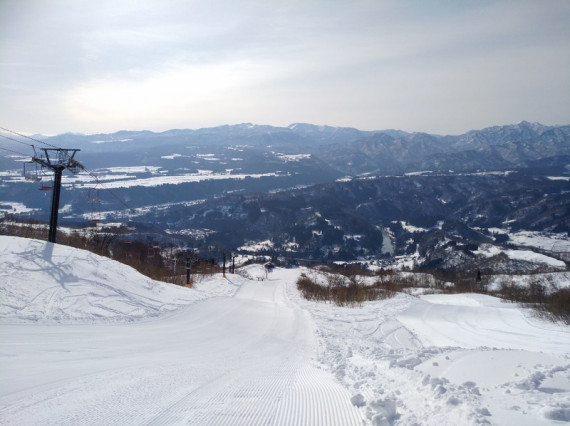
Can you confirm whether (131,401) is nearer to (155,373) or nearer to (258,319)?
(155,373)

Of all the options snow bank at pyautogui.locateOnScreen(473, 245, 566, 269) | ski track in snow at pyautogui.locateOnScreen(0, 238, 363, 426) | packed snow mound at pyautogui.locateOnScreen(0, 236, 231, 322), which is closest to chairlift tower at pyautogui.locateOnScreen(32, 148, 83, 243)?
packed snow mound at pyautogui.locateOnScreen(0, 236, 231, 322)

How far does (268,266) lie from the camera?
3521 inches

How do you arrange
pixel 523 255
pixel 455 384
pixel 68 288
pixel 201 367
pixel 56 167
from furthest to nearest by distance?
pixel 523 255 → pixel 56 167 → pixel 68 288 → pixel 201 367 → pixel 455 384

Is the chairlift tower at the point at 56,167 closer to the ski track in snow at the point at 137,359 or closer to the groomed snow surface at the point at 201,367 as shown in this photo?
the groomed snow surface at the point at 201,367

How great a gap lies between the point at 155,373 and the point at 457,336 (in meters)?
18.0

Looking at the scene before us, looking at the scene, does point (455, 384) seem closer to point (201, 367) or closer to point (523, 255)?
point (201, 367)

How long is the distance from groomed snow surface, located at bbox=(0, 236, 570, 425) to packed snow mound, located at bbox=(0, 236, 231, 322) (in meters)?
0.06

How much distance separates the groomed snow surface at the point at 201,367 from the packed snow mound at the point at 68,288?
6 centimetres

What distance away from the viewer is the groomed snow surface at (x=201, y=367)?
206 inches

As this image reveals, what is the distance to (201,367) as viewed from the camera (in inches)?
332

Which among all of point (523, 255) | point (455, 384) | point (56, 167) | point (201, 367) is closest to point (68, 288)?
point (201, 367)

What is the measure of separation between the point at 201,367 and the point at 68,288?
280 inches

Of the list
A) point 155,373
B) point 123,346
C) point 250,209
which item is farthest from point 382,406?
point 250,209

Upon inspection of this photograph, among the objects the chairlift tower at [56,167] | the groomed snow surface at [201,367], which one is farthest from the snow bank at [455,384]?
the chairlift tower at [56,167]
